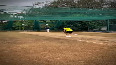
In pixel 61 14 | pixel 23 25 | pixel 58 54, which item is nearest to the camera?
pixel 58 54

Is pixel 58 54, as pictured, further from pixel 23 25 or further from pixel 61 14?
pixel 23 25

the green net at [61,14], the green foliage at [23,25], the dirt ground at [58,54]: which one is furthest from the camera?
the green foliage at [23,25]

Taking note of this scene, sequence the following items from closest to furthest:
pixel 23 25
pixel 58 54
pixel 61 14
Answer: pixel 58 54
pixel 61 14
pixel 23 25

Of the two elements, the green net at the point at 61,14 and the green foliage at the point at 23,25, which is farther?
the green foliage at the point at 23,25

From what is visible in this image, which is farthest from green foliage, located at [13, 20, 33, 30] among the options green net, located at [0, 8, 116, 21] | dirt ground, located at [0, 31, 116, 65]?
dirt ground, located at [0, 31, 116, 65]

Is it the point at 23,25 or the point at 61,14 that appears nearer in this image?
the point at 61,14

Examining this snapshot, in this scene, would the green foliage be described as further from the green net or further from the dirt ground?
the dirt ground

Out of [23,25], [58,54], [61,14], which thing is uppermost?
[61,14]

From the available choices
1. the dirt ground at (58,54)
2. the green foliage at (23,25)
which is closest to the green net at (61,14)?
the green foliage at (23,25)

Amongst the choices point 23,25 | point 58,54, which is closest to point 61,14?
point 23,25

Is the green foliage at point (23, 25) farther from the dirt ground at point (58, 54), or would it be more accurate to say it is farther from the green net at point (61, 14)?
the dirt ground at point (58, 54)

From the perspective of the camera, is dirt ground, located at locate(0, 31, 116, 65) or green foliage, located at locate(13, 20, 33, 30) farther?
green foliage, located at locate(13, 20, 33, 30)

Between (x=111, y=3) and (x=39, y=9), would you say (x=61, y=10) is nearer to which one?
(x=39, y=9)

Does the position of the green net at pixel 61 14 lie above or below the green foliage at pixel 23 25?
above
